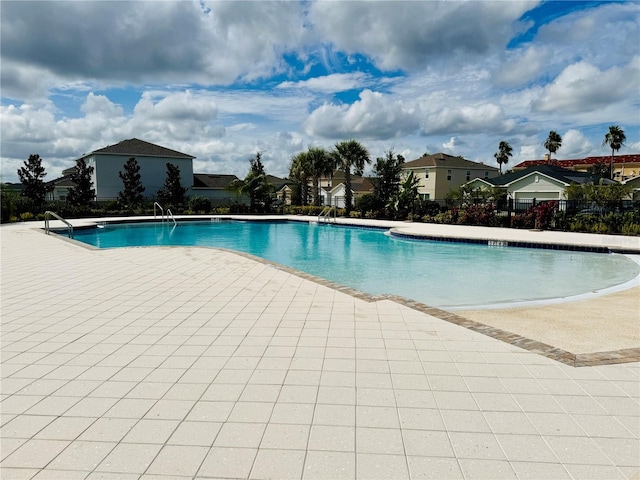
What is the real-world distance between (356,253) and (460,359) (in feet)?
34.5

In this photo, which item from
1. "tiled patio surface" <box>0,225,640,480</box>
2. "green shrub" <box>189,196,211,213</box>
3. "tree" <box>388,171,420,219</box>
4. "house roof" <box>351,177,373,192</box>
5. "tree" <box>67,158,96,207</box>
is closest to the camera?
"tiled patio surface" <box>0,225,640,480</box>

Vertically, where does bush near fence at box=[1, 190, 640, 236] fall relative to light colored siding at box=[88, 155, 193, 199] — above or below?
below

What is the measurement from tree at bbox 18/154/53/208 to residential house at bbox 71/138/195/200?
5.33m

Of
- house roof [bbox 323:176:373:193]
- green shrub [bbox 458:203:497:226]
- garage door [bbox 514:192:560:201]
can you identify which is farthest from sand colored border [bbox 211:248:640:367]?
house roof [bbox 323:176:373:193]

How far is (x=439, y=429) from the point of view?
8.59 ft

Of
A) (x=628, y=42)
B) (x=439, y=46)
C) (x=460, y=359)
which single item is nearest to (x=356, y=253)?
(x=439, y=46)

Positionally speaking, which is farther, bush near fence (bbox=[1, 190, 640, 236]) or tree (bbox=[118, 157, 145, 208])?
tree (bbox=[118, 157, 145, 208])

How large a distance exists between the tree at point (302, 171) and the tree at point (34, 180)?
17.7 m

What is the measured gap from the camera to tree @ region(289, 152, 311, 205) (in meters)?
31.3

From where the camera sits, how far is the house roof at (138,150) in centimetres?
3167

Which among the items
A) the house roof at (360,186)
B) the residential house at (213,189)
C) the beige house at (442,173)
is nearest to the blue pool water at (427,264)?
the residential house at (213,189)

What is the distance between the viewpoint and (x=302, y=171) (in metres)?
31.5

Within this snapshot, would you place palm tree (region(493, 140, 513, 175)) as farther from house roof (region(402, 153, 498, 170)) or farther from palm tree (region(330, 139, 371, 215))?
palm tree (region(330, 139, 371, 215))

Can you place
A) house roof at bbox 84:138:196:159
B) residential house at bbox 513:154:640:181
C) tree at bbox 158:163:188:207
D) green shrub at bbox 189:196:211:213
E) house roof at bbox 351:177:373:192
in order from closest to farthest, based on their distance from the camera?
green shrub at bbox 189:196:211:213, tree at bbox 158:163:188:207, house roof at bbox 84:138:196:159, house roof at bbox 351:177:373:192, residential house at bbox 513:154:640:181
